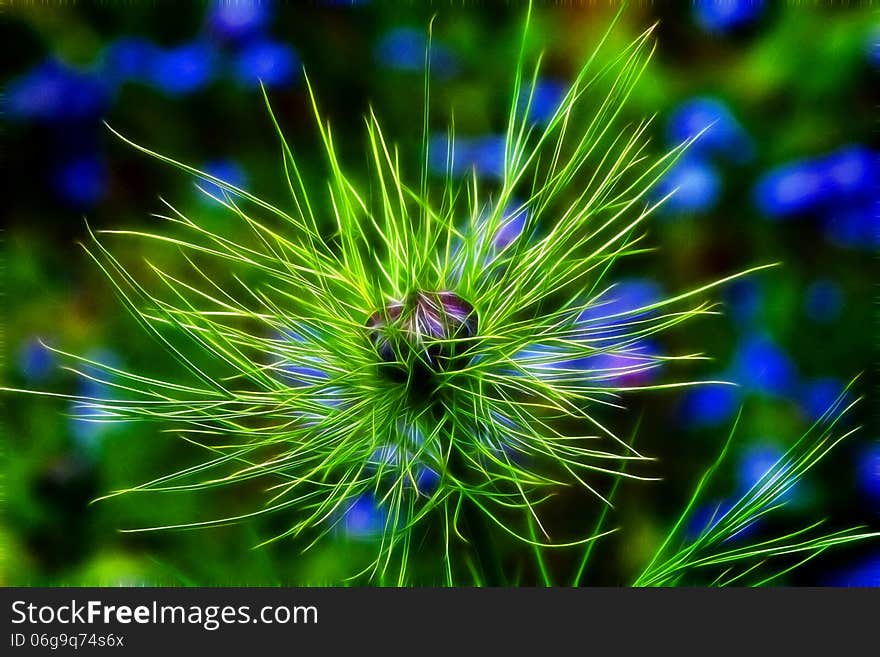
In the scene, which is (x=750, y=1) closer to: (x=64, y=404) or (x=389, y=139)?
(x=389, y=139)

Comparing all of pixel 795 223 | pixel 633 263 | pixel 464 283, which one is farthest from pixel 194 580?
pixel 795 223

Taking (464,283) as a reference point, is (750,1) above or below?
above

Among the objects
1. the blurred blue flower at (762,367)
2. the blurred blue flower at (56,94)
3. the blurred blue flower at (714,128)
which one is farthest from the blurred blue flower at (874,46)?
the blurred blue flower at (56,94)

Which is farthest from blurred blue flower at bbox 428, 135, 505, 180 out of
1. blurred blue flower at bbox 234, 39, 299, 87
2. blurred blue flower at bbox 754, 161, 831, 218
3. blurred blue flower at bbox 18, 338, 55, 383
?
blurred blue flower at bbox 18, 338, 55, 383

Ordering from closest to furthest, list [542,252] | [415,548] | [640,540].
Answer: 1. [542,252]
2. [415,548]
3. [640,540]

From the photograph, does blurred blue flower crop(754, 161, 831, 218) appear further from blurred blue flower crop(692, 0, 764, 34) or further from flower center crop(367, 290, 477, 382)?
flower center crop(367, 290, 477, 382)

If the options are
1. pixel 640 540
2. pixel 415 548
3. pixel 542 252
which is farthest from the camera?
pixel 640 540

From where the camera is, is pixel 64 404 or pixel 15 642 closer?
pixel 15 642

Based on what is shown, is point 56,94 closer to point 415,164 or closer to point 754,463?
point 415,164
